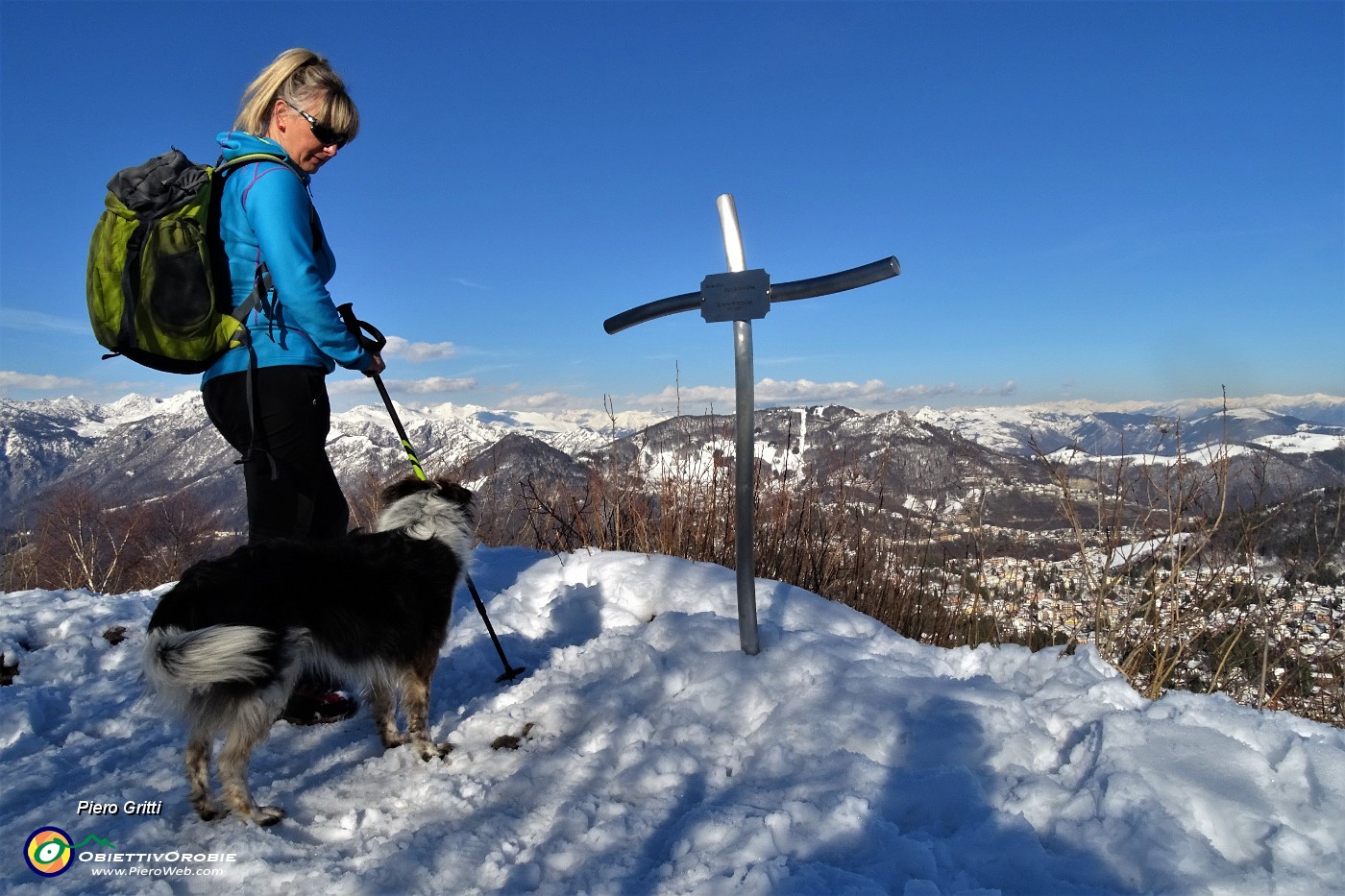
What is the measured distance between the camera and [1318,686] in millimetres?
3404

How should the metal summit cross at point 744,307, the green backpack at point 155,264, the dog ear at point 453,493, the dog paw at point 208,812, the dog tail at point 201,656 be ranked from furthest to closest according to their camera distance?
1. the dog ear at point 453,493
2. the metal summit cross at point 744,307
3. the green backpack at point 155,264
4. the dog paw at point 208,812
5. the dog tail at point 201,656

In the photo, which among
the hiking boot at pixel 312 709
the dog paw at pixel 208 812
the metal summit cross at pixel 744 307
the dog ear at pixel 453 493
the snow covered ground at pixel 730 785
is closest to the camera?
the snow covered ground at pixel 730 785

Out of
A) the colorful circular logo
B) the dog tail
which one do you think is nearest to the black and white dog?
the dog tail

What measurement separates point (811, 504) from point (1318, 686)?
9.73 feet

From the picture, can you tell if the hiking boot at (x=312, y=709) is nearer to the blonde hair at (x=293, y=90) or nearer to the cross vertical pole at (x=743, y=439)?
the cross vertical pole at (x=743, y=439)

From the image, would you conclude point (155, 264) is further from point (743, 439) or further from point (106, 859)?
point (743, 439)

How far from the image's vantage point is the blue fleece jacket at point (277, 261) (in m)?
2.45

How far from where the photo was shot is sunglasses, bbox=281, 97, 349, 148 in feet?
8.53

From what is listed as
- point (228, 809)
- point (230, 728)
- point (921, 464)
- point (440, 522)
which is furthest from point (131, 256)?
point (921, 464)

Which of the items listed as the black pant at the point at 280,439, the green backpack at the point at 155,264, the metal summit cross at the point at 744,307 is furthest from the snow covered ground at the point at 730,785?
the green backpack at the point at 155,264

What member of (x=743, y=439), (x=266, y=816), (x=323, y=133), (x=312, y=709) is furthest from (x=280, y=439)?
(x=743, y=439)

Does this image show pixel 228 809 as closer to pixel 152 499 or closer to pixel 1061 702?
pixel 1061 702

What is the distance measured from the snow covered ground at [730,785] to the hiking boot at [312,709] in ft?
0.16

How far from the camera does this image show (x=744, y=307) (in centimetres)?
256
